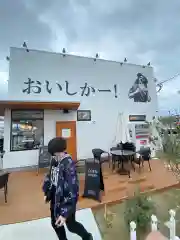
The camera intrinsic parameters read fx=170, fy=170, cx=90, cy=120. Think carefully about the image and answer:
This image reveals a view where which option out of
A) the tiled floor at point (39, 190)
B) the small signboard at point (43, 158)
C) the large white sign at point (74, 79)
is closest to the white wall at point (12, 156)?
the tiled floor at point (39, 190)

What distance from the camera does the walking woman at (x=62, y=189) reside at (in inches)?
68.1

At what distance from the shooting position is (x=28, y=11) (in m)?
4.84

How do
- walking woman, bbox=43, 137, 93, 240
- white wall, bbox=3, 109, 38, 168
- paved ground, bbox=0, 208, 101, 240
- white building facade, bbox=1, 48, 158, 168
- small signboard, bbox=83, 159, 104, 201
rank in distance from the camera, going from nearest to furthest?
walking woman, bbox=43, 137, 93, 240 < paved ground, bbox=0, 208, 101, 240 < small signboard, bbox=83, 159, 104, 201 < white wall, bbox=3, 109, 38, 168 < white building facade, bbox=1, 48, 158, 168

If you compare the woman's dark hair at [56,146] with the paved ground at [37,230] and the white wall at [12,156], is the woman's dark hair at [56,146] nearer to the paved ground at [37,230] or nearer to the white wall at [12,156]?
the paved ground at [37,230]

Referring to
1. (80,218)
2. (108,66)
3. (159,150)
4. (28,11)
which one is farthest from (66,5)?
(80,218)

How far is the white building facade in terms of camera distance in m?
6.78

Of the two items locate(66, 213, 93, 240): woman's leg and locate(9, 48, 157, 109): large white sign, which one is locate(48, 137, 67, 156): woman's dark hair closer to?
locate(66, 213, 93, 240): woman's leg

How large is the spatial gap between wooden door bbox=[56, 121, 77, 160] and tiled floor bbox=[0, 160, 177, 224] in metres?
1.62

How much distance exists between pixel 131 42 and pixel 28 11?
4.24 m

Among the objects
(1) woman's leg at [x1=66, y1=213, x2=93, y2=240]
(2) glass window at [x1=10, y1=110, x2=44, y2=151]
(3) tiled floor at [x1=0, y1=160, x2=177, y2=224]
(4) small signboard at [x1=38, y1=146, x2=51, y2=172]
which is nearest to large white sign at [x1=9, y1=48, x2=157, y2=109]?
(2) glass window at [x1=10, y1=110, x2=44, y2=151]

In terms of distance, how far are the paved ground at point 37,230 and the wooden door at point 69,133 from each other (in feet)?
14.7

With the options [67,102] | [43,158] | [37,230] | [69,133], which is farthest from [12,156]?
[37,230]

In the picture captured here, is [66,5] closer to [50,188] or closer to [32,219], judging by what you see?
[50,188]

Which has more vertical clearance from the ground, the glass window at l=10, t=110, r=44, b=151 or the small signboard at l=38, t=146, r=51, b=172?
the glass window at l=10, t=110, r=44, b=151
